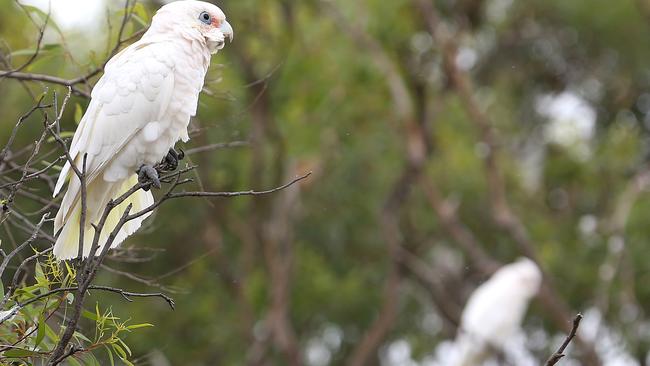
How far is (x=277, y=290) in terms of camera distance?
765 centimetres

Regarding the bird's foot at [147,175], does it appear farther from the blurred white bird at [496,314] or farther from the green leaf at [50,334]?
the blurred white bird at [496,314]

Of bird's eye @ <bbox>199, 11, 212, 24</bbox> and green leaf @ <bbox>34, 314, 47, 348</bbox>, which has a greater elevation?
bird's eye @ <bbox>199, 11, 212, 24</bbox>

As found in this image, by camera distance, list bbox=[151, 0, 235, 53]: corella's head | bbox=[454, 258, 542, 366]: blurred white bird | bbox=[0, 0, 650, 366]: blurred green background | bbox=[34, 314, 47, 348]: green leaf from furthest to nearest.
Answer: bbox=[0, 0, 650, 366]: blurred green background, bbox=[454, 258, 542, 366]: blurred white bird, bbox=[151, 0, 235, 53]: corella's head, bbox=[34, 314, 47, 348]: green leaf

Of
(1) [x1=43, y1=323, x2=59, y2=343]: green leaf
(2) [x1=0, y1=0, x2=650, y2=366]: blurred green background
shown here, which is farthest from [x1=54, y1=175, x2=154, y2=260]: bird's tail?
(2) [x1=0, y1=0, x2=650, y2=366]: blurred green background

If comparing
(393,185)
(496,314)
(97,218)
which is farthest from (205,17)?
(393,185)

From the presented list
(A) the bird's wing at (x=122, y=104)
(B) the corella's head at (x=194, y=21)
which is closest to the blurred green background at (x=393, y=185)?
(B) the corella's head at (x=194, y=21)

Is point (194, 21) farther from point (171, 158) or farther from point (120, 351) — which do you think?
point (120, 351)

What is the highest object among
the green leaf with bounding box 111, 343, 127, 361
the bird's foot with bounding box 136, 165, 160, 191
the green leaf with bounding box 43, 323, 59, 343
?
the bird's foot with bounding box 136, 165, 160, 191

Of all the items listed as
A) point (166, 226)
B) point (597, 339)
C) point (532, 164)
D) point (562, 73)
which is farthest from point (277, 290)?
point (562, 73)

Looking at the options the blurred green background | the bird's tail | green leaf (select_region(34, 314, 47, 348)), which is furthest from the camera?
the blurred green background

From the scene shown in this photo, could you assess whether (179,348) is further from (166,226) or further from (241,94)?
(241,94)

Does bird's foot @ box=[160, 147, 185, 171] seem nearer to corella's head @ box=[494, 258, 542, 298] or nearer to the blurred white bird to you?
the blurred white bird

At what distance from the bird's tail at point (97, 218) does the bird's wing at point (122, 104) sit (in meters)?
0.09

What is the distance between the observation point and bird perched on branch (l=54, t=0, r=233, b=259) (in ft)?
9.29
